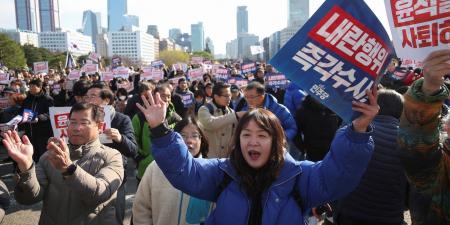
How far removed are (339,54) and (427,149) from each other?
610 mm

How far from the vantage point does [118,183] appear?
2908 mm

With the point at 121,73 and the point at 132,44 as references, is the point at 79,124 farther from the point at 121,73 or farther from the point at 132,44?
the point at 132,44

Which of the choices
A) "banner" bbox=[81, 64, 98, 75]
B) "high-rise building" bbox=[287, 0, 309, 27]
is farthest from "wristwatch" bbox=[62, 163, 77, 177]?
"high-rise building" bbox=[287, 0, 309, 27]

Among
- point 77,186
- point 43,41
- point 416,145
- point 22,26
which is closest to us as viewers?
point 416,145

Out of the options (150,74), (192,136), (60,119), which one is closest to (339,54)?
(192,136)

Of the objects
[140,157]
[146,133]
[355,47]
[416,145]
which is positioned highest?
[355,47]

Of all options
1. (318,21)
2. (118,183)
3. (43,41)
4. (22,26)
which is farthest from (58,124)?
(22,26)

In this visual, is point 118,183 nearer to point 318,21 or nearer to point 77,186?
point 77,186

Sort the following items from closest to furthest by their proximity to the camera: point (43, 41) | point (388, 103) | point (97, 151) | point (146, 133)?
1. point (388, 103)
2. point (97, 151)
3. point (146, 133)
4. point (43, 41)

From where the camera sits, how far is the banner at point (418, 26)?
1769mm

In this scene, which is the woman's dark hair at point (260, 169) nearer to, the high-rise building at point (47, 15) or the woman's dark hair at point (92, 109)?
the woman's dark hair at point (92, 109)

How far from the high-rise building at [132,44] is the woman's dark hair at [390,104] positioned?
156103mm

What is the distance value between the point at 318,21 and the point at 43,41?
157587 mm

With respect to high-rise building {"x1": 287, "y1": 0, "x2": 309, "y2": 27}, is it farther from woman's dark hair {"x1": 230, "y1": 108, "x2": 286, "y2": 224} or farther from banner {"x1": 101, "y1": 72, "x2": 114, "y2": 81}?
woman's dark hair {"x1": 230, "y1": 108, "x2": 286, "y2": 224}
